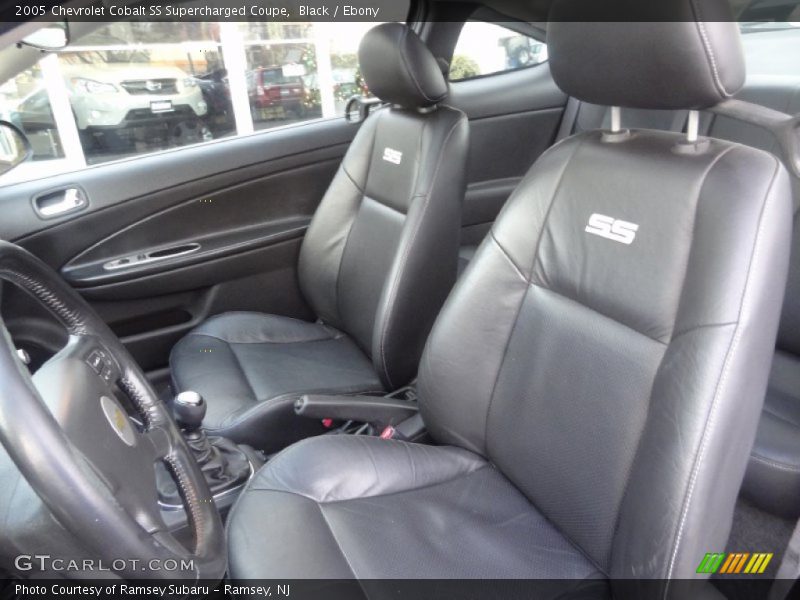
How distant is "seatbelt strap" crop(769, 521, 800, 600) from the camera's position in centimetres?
117

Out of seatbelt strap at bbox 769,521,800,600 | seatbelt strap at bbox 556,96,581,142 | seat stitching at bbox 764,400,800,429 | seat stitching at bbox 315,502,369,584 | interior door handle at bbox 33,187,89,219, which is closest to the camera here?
seat stitching at bbox 315,502,369,584

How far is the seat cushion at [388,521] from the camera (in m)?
1.06

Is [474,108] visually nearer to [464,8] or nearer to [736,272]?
[464,8]

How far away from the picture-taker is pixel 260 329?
1.99m

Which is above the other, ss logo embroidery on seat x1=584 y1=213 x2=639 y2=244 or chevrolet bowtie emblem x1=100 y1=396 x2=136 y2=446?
ss logo embroidery on seat x1=584 y1=213 x2=639 y2=244

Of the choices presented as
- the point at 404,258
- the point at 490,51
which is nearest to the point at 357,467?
the point at 404,258

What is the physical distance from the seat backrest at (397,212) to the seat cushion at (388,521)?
411mm

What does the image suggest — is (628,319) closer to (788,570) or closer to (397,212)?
(788,570)

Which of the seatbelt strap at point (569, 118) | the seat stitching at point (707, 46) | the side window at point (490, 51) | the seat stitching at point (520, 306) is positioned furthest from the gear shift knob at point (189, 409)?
the seatbelt strap at point (569, 118)

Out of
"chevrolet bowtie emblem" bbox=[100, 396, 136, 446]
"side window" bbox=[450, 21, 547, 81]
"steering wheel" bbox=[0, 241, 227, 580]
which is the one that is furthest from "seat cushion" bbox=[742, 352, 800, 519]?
"side window" bbox=[450, 21, 547, 81]

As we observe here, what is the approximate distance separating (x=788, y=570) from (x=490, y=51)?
6.47 ft

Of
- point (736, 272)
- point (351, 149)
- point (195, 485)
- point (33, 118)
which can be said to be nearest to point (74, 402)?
point (195, 485)

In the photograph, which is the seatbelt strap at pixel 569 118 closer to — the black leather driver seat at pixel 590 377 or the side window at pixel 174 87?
the side window at pixel 174 87

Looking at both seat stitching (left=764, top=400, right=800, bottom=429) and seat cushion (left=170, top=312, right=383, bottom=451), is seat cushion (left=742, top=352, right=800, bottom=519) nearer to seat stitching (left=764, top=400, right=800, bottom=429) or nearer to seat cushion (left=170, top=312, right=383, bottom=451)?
seat stitching (left=764, top=400, right=800, bottom=429)
